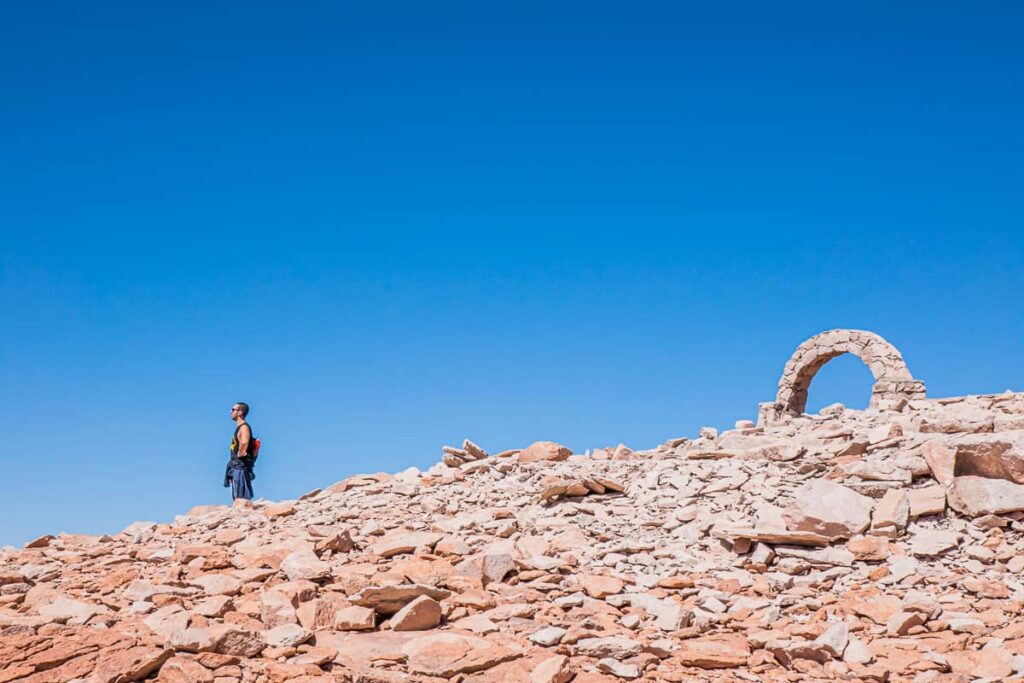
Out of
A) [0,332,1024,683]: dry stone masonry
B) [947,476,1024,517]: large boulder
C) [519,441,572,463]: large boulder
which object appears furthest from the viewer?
[519,441,572,463]: large boulder

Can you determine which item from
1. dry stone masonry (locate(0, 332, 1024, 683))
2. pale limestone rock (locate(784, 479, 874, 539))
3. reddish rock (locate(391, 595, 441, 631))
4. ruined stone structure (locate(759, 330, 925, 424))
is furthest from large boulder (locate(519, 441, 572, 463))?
ruined stone structure (locate(759, 330, 925, 424))

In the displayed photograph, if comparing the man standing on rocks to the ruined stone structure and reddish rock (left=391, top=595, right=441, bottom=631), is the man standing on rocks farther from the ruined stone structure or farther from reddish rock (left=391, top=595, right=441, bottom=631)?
the ruined stone structure

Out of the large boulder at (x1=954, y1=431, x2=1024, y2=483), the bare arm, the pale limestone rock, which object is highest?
the bare arm

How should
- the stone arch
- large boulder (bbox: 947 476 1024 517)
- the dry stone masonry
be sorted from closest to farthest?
the dry stone masonry, large boulder (bbox: 947 476 1024 517), the stone arch

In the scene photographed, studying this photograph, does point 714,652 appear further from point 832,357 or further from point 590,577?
point 832,357

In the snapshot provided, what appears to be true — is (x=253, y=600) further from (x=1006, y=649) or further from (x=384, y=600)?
(x=1006, y=649)

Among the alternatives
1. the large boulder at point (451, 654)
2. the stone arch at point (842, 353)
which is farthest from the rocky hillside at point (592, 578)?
the stone arch at point (842, 353)

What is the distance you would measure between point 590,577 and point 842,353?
14.2 meters

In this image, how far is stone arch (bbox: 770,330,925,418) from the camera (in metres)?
18.3

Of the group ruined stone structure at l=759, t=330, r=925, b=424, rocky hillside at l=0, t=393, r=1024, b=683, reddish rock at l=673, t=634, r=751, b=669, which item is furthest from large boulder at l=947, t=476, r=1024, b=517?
ruined stone structure at l=759, t=330, r=925, b=424

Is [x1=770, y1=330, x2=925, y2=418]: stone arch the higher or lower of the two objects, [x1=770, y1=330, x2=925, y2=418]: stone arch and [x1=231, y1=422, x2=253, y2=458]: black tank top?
the higher

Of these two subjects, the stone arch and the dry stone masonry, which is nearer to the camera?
the dry stone masonry

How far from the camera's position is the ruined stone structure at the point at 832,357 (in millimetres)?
18359

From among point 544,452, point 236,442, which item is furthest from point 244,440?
point 544,452
